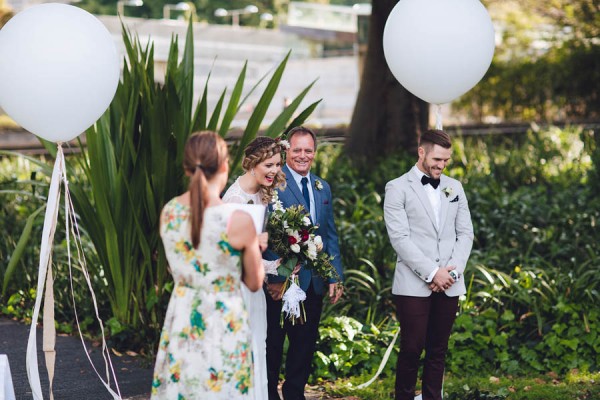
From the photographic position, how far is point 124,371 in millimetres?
6137

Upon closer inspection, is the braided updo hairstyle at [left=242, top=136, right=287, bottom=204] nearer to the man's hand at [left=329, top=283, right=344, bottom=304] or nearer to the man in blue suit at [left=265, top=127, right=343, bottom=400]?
the man in blue suit at [left=265, top=127, right=343, bottom=400]

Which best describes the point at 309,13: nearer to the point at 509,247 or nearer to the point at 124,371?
the point at 509,247

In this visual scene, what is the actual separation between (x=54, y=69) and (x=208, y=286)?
1630 millimetres

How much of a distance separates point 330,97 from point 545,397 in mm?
25662

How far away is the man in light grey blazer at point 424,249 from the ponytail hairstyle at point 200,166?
164cm

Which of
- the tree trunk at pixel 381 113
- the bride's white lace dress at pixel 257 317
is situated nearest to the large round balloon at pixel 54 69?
the bride's white lace dress at pixel 257 317

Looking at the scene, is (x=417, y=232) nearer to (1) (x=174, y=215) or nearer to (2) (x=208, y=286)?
(2) (x=208, y=286)

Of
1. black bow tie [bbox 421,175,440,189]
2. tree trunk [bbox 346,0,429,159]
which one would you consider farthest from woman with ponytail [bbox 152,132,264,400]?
tree trunk [bbox 346,0,429,159]

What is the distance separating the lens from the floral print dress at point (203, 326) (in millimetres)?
3844

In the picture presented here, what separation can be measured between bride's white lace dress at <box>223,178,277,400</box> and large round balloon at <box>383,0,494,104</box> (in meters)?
1.38

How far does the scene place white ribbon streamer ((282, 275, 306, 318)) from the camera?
4930mm

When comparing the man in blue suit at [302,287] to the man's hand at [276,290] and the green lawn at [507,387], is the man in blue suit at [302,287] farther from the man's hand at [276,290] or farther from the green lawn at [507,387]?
the green lawn at [507,387]

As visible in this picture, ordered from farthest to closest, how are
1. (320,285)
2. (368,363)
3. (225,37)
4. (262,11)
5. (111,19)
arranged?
(262,11) < (225,37) < (111,19) < (368,363) < (320,285)

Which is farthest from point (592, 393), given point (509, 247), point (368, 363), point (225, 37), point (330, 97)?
point (225, 37)
